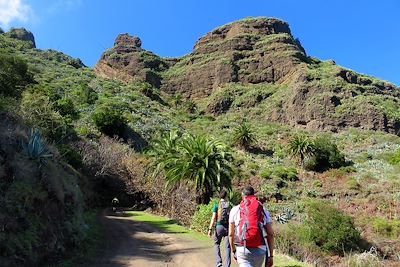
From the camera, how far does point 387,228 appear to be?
1146 inches

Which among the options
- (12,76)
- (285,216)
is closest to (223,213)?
(285,216)

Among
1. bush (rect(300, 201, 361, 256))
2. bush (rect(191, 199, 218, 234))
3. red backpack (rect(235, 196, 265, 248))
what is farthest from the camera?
bush (rect(300, 201, 361, 256))

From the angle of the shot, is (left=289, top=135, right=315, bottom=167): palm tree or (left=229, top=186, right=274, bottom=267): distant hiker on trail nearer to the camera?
(left=229, top=186, right=274, bottom=267): distant hiker on trail

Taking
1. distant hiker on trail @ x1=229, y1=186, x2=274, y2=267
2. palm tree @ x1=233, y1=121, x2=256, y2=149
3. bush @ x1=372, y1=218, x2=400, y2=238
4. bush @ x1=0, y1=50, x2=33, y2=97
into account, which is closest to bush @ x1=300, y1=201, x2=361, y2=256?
bush @ x1=372, y1=218, x2=400, y2=238

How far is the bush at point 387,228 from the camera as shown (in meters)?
28.6

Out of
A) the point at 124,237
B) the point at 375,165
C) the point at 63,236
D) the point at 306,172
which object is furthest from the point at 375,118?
the point at 63,236

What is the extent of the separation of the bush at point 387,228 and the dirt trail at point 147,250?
691 inches

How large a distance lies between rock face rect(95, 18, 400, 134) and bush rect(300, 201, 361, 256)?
4712cm

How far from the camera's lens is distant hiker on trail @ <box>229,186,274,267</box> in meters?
5.92

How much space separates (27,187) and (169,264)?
413cm

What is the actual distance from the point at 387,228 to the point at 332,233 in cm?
735

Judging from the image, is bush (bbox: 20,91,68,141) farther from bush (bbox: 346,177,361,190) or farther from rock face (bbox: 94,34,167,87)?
rock face (bbox: 94,34,167,87)

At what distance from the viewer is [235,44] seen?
9962cm

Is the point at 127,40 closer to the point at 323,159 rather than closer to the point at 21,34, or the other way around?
the point at 21,34
